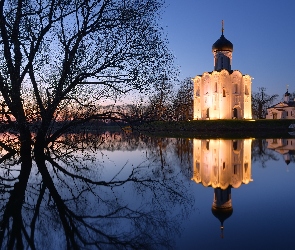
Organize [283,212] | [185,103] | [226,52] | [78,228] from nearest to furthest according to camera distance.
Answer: [78,228] < [283,212] < [226,52] < [185,103]

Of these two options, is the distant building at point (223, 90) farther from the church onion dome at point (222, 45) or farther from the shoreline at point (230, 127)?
the shoreline at point (230, 127)

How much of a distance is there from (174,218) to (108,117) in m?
10.6

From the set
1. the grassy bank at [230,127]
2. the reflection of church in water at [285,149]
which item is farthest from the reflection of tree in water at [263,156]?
the grassy bank at [230,127]

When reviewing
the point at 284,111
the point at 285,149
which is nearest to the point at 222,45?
the point at 284,111

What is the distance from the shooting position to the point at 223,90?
51.0 m

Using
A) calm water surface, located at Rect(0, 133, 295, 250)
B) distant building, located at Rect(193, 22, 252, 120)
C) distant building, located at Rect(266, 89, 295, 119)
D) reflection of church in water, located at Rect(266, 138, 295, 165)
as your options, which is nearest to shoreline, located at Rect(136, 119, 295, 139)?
distant building, located at Rect(193, 22, 252, 120)

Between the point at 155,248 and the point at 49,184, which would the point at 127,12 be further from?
the point at 155,248

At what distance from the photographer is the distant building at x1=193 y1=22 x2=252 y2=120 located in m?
50.1

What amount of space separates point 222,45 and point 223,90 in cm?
662

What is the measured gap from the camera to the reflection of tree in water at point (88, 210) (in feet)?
13.9

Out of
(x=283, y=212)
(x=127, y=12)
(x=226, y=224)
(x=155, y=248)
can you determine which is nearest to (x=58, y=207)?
(x=155, y=248)

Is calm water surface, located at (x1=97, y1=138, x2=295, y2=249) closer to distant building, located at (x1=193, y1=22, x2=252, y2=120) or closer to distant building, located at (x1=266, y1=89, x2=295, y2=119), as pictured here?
distant building, located at (x1=193, y1=22, x2=252, y2=120)

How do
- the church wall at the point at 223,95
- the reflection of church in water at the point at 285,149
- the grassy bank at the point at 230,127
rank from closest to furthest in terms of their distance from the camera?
the reflection of church in water at the point at 285,149 → the grassy bank at the point at 230,127 → the church wall at the point at 223,95

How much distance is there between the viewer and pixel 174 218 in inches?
200
